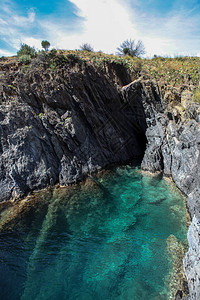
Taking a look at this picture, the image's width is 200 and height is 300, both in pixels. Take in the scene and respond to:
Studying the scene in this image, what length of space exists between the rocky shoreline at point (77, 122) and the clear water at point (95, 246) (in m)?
2.79

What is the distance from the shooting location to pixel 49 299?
6.30m

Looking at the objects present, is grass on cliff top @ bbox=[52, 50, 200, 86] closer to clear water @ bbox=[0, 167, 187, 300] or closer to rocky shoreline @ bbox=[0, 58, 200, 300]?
rocky shoreline @ bbox=[0, 58, 200, 300]

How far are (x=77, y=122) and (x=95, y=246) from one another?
411 inches

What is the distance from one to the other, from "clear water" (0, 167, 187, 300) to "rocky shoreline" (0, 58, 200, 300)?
2786 mm

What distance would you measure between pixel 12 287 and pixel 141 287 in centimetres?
498

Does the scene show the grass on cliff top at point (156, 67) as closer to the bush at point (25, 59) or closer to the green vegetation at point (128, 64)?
the green vegetation at point (128, 64)

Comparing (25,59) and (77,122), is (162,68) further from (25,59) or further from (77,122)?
(25,59)

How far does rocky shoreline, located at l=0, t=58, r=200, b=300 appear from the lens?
13.6 m

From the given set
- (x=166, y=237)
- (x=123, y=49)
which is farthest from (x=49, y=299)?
(x=123, y=49)

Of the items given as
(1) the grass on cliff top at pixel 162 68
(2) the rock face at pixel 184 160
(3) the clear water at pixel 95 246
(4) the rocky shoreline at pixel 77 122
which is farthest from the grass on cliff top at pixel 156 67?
(3) the clear water at pixel 95 246

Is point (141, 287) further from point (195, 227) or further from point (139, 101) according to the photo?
point (139, 101)

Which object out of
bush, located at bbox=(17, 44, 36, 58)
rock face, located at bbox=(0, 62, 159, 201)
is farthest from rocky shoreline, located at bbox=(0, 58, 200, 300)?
bush, located at bbox=(17, 44, 36, 58)

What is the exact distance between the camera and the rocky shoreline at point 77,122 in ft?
44.7

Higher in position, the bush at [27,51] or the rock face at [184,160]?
the bush at [27,51]
